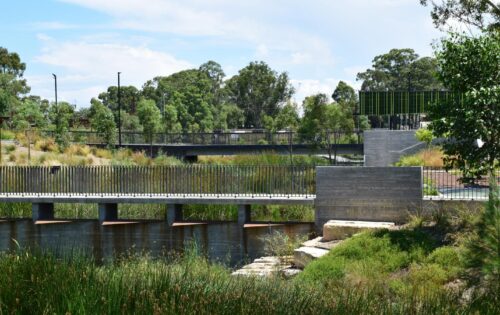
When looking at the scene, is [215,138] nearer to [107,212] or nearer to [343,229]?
[107,212]

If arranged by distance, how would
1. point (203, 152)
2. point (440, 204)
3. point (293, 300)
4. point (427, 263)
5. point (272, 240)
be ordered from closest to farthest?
point (293, 300), point (427, 263), point (440, 204), point (272, 240), point (203, 152)

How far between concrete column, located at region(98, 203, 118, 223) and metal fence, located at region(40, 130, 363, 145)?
98.3 ft

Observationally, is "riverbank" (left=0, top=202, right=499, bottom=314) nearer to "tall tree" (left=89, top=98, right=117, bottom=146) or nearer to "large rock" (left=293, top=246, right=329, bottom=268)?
"large rock" (left=293, top=246, right=329, bottom=268)

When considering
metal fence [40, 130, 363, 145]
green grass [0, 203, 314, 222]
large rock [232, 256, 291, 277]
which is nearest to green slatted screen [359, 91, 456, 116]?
metal fence [40, 130, 363, 145]

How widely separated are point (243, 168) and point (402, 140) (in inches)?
614

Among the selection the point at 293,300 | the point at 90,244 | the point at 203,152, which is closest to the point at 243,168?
the point at 90,244

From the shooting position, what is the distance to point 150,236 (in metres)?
23.7

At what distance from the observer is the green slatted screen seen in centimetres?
4766

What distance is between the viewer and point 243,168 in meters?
24.5

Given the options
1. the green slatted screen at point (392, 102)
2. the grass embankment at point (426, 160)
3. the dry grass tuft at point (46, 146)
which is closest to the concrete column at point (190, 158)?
the dry grass tuft at point (46, 146)

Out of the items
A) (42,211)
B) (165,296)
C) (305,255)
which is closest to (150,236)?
(42,211)

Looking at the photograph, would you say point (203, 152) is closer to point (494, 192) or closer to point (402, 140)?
point (402, 140)

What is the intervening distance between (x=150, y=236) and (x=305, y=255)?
7.48 meters

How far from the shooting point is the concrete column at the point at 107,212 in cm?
2419
